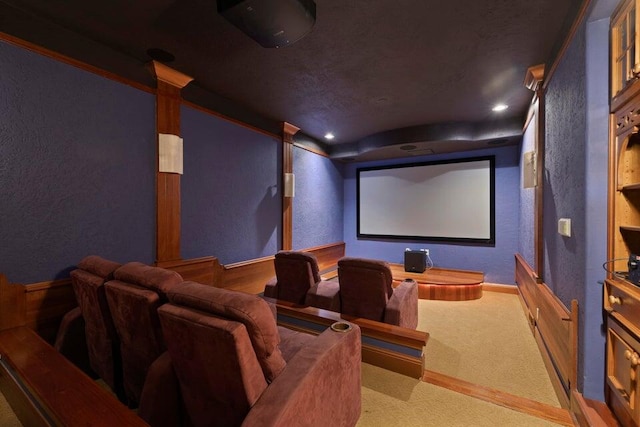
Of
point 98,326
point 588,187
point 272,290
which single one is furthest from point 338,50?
point 98,326

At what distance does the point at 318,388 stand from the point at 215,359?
0.47 metres

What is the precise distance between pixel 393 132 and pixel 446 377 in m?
3.55

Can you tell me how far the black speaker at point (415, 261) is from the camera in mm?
4703

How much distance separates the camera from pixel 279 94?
3.15m

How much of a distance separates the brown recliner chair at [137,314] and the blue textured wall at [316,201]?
311 cm

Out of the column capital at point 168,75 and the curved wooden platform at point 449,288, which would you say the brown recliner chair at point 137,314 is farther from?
the curved wooden platform at point 449,288

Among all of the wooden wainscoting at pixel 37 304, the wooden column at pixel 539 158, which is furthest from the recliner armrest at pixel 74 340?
the wooden column at pixel 539 158

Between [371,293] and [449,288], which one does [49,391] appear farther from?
[449,288]

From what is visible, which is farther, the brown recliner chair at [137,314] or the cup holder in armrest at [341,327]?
the cup holder in armrest at [341,327]

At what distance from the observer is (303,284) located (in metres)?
2.75

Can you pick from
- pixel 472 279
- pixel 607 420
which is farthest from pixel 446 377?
pixel 472 279

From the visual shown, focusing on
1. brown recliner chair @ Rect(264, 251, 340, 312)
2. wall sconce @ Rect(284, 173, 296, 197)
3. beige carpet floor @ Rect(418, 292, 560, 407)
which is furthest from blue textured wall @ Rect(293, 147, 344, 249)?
beige carpet floor @ Rect(418, 292, 560, 407)

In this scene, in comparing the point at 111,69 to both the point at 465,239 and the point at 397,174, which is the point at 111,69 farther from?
the point at 465,239

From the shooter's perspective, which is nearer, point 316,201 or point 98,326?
point 98,326
